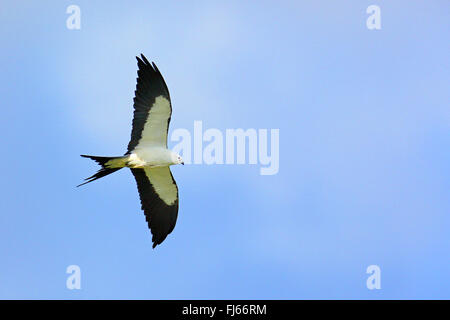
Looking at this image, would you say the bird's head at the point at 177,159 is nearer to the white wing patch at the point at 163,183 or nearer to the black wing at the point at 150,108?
the black wing at the point at 150,108

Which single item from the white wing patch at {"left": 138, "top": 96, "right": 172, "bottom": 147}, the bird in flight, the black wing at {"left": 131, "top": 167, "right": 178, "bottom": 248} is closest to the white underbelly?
the bird in flight

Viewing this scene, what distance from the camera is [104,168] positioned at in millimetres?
11047

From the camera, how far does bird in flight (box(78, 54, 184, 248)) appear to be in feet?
36.6

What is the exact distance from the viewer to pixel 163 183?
1213 centimetres

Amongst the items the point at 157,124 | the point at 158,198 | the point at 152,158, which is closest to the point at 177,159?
the point at 152,158

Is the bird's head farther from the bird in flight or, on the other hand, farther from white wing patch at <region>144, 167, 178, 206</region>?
white wing patch at <region>144, 167, 178, 206</region>

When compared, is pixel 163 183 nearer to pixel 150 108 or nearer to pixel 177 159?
pixel 177 159

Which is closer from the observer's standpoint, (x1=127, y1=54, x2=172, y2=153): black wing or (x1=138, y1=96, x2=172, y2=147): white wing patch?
(x1=127, y1=54, x2=172, y2=153): black wing

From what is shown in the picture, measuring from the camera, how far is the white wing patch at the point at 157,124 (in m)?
11.4

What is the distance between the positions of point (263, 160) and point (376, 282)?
334 centimetres

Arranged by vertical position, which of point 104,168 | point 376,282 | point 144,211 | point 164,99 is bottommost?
point 376,282

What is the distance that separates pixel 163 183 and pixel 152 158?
780 millimetres
